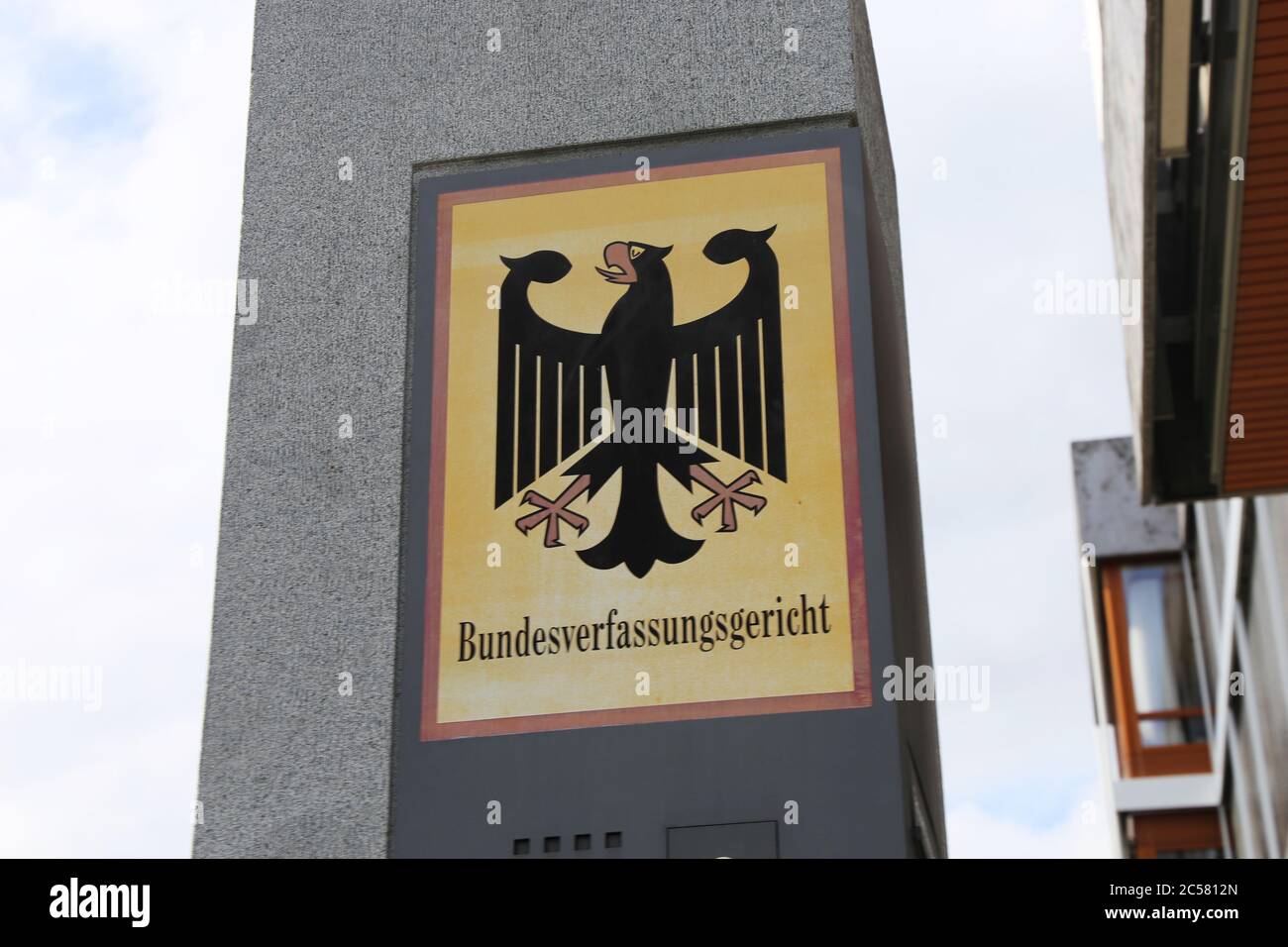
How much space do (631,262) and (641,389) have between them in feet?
2.14

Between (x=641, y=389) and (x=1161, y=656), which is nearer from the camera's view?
(x=641, y=389)

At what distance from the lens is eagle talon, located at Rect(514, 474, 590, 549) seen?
7703 mm

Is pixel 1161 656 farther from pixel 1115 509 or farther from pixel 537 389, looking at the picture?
pixel 537 389

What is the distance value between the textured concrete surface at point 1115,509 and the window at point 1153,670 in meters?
0.32

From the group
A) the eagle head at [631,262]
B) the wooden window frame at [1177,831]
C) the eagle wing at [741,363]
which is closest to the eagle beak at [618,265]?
the eagle head at [631,262]

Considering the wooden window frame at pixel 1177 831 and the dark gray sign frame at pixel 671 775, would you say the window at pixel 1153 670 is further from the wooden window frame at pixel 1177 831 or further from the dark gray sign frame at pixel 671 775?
the dark gray sign frame at pixel 671 775

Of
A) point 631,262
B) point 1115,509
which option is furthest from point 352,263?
point 1115,509

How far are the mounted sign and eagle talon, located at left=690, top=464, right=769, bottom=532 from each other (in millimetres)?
12

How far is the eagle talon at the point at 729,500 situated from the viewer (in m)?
7.59

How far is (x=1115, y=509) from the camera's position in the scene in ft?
81.6
